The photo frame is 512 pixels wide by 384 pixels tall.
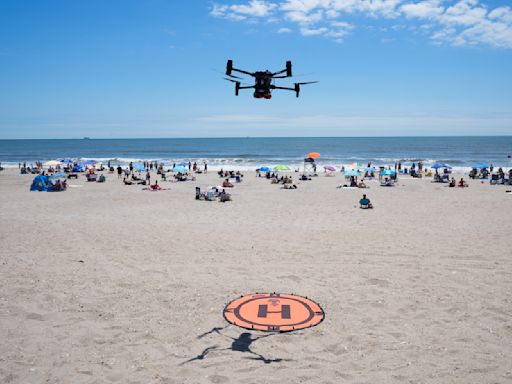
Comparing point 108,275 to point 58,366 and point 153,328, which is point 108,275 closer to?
point 153,328

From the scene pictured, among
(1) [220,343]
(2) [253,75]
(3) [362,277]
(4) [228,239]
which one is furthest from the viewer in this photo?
(4) [228,239]

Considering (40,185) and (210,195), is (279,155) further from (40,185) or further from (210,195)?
(210,195)

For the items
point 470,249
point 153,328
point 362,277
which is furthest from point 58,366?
point 470,249

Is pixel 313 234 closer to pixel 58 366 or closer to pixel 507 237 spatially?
pixel 507 237

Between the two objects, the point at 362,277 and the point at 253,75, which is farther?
the point at 362,277

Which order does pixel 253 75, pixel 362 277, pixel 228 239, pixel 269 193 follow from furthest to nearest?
pixel 269 193 < pixel 228 239 < pixel 362 277 < pixel 253 75

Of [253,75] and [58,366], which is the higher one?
[253,75]
